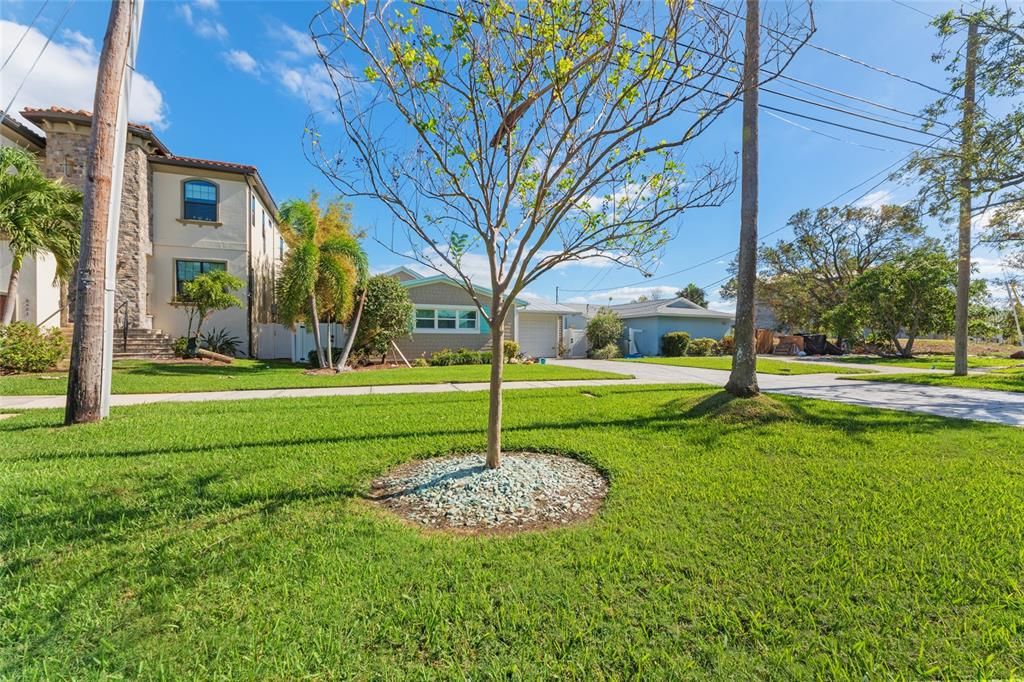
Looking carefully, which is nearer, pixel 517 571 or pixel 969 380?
pixel 517 571

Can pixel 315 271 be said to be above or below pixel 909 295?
below

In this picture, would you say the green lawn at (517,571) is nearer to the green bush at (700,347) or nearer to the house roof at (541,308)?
the house roof at (541,308)

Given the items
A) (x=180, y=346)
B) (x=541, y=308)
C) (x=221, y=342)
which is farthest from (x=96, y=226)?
(x=541, y=308)

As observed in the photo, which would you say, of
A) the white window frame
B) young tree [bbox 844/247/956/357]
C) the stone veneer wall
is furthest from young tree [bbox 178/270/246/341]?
young tree [bbox 844/247/956/357]

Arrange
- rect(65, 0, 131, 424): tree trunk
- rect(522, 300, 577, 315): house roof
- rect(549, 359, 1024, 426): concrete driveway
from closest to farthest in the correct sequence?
rect(65, 0, 131, 424): tree trunk < rect(549, 359, 1024, 426): concrete driveway < rect(522, 300, 577, 315): house roof

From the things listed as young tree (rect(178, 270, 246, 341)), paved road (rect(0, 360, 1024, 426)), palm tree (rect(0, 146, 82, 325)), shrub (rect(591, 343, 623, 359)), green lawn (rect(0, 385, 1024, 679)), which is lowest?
green lawn (rect(0, 385, 1024, 679))

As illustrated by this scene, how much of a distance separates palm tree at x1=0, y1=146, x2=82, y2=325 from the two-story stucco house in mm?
2573

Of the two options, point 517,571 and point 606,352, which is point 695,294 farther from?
point 517,571

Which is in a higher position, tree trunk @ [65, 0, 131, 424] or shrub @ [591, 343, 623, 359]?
tree trunk @ [65, 0, 131, 424]

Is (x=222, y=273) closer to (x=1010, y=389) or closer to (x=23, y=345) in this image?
(x=23, y=345)

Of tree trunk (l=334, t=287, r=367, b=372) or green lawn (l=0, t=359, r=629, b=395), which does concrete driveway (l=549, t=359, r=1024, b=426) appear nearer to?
green lawn (l=0, t=359, r=629, b=395)

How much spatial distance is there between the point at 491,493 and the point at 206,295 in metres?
14.5

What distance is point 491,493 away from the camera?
3482 millimetres

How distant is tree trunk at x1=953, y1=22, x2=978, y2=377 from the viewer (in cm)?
835
